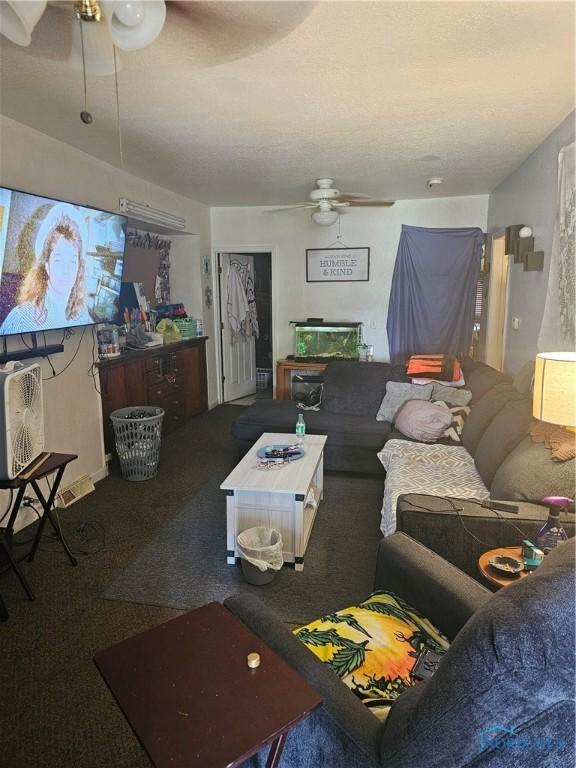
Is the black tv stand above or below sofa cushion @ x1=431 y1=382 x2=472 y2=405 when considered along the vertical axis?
above


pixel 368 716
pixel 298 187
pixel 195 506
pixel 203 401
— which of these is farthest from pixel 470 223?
pixel 368 716

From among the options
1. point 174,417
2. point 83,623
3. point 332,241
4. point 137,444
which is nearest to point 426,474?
point 83,623

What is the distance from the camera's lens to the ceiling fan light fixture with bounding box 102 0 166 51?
132 centimetres

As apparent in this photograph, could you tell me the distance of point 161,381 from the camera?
458 cm

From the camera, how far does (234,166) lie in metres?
3.66

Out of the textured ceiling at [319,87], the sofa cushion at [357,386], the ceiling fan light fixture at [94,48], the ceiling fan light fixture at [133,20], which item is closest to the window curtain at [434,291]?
the sofa cushion at [357,386]

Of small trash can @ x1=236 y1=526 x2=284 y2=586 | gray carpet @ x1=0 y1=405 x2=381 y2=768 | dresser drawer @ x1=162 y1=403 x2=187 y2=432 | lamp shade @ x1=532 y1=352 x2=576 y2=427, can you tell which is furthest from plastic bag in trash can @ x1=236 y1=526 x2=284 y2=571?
dresser drawer @ x1=162 y1=403 x2=187 y2=432

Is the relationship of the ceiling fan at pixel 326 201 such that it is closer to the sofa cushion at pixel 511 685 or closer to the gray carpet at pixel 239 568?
the gray carpet at pixel 239 568

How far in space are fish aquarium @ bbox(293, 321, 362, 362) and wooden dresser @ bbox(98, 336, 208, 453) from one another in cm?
113

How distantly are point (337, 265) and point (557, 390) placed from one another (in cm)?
398

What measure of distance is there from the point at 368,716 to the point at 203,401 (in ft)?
15.7

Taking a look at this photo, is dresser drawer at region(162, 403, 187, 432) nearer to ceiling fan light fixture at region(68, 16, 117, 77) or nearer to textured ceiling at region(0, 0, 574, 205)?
textured ceiling at region(0, 0, 574, 205)

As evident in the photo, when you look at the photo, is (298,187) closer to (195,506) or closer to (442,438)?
(442,438)

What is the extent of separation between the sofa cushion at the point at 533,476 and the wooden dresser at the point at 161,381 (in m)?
2.88
